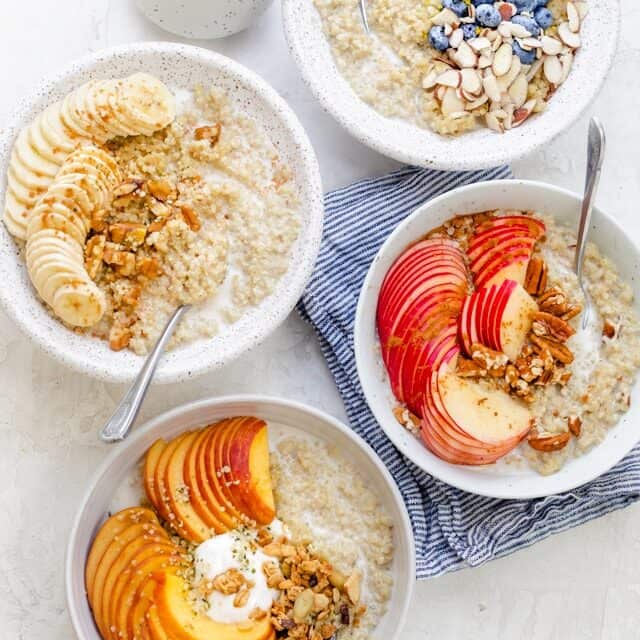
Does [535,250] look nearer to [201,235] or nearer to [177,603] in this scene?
[201,235]

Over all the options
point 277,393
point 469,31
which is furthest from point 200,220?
point 469,31

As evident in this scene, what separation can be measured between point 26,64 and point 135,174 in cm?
39

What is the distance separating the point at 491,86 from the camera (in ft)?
5.70

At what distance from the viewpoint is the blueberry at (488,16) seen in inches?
68.9

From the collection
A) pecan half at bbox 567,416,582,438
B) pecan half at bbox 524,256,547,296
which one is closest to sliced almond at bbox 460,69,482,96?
pecan half at bbox 524,256,547,296

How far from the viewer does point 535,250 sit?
1703mm

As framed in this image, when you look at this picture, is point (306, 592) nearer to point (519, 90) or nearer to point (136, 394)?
point (136, 394)

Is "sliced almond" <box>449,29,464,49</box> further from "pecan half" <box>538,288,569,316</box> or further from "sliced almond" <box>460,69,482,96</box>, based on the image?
"pecan half" <box>538,288,569,316</box>

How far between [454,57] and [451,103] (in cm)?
8

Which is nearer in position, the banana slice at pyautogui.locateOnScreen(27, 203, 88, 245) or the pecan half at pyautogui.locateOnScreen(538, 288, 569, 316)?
the banana slice at pyautogui.locateOnScreen(27, 203, 88, 245)

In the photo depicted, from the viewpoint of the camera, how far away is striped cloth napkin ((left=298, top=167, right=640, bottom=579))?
1751 millimetres

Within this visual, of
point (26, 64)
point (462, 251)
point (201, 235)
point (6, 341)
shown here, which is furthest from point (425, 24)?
point (6, 341)

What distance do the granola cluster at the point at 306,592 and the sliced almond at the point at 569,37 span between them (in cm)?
96

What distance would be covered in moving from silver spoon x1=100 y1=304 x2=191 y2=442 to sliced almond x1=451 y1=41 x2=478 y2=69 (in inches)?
24.3
